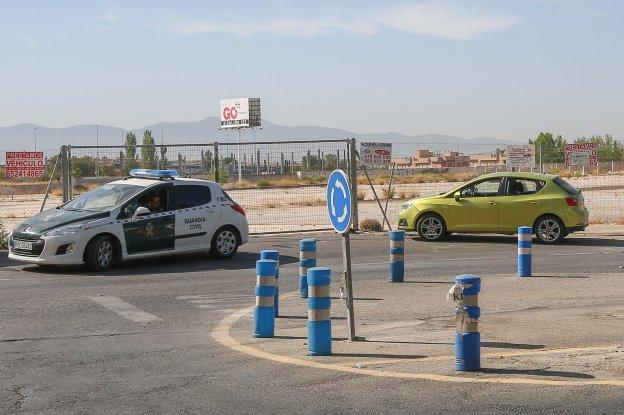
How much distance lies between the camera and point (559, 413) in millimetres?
7777

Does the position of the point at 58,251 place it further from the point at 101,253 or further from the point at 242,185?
the point at 242,185

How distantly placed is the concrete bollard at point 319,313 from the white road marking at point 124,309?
10.9 feet

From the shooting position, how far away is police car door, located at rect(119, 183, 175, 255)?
60.8 feet

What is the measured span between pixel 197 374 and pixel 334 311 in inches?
176

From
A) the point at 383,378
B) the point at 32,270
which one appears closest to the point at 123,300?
the point at 32,270

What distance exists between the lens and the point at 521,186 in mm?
23203

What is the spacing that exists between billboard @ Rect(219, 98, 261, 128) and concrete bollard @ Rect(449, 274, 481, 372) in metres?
105

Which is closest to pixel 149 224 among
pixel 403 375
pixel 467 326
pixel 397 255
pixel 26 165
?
pixel 397 255

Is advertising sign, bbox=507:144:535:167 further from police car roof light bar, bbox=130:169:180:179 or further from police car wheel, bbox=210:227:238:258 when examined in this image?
police car roof light bar, bbox=130:169:180:179

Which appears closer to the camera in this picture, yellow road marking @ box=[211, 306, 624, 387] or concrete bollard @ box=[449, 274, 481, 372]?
yellow road marking @ box=[211, 306, 624, 387]

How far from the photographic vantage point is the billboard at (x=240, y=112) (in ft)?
374

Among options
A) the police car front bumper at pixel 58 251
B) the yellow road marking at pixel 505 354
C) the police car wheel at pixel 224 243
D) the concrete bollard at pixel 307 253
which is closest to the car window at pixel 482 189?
the police car wheel at pixel 224 243

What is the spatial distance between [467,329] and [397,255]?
23.3 ft

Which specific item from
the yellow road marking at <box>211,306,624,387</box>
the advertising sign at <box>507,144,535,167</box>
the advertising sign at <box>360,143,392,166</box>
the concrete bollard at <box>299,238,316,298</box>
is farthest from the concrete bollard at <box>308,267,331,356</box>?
the advertising sign at <box>507,144,535,167</box>
